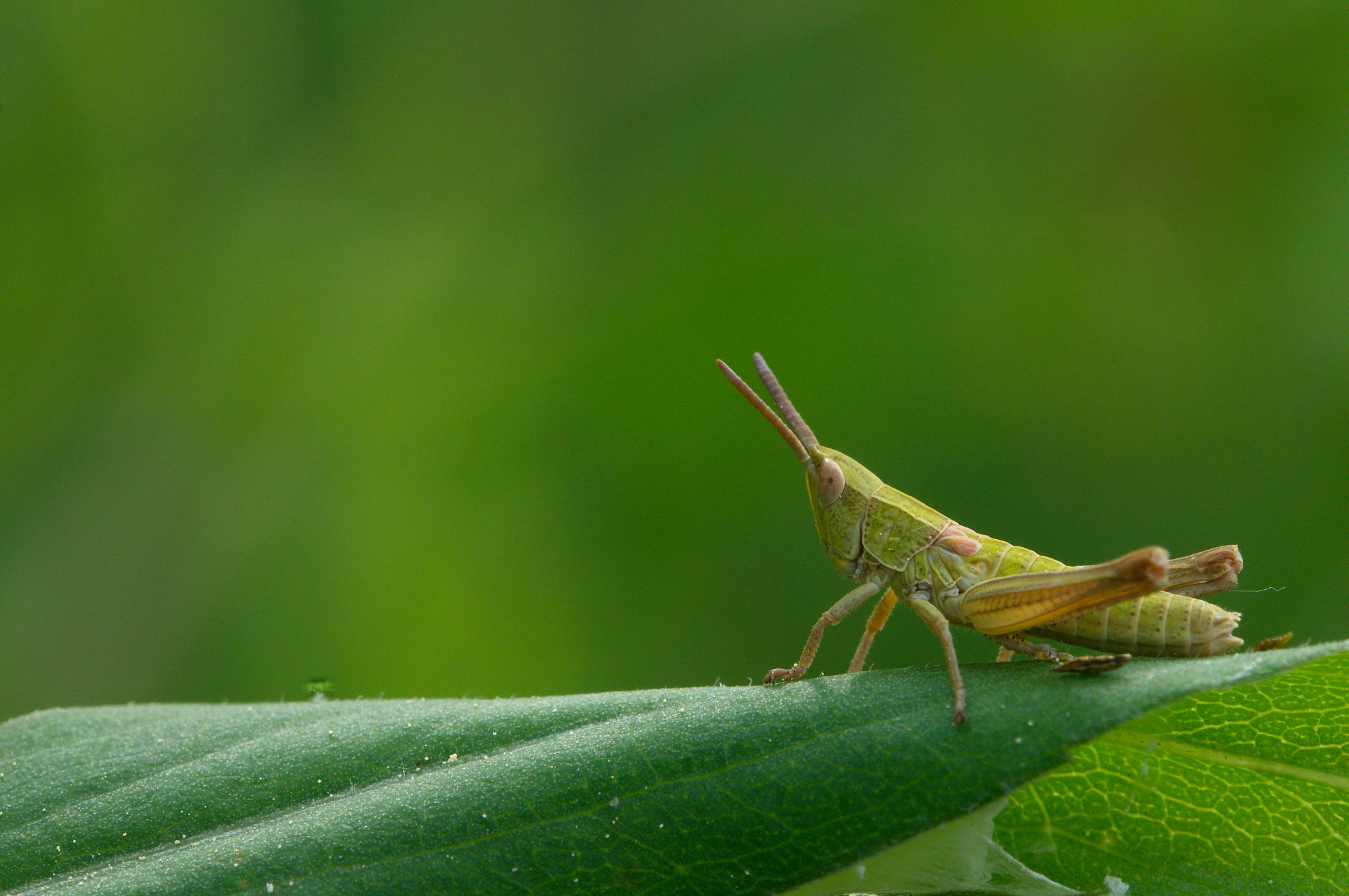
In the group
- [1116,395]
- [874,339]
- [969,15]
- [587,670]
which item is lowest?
[587,670]

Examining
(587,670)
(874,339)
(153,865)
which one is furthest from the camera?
(874,339)

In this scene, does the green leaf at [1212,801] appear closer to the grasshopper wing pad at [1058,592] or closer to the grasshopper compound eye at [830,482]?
the grasshopper wing pad at [1058,592]

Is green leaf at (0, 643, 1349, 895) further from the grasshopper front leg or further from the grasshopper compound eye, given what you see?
the grasshopper compound eye

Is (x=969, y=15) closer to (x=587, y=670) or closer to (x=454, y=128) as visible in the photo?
(x=454, y=128)

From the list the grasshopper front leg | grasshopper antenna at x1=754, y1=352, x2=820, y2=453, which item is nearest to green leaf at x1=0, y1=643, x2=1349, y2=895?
the grasshopper front leg

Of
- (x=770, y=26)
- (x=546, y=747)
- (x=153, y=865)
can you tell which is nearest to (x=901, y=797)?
(x=546, y=747)

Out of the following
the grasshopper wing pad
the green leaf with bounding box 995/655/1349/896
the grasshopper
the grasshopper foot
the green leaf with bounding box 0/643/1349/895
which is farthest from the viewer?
the grasshopper foot

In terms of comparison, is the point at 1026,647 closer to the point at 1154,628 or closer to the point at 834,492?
the point at 1154,628
